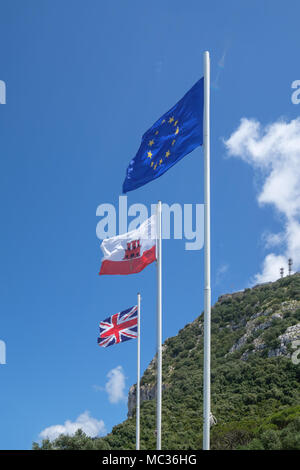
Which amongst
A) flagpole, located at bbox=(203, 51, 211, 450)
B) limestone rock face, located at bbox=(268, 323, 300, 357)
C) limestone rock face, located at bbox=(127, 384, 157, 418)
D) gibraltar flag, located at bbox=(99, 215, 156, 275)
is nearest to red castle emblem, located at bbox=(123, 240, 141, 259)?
gibraltar flag, located at bbox=(99, 215, 156, 275)

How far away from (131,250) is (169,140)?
5.18 meters

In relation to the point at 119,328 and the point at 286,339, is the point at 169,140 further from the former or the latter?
the point at 286,339

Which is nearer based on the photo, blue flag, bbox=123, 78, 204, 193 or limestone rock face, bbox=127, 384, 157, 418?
blue flag, bbox=123, 78, 204, 193

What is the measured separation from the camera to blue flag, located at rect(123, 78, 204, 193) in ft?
50.8

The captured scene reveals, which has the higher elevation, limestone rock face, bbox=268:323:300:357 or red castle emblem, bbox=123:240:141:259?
limestone rock face, bbox=268:323:300:357

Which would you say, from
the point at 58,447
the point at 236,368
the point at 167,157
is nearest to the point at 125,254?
the point at 167,157

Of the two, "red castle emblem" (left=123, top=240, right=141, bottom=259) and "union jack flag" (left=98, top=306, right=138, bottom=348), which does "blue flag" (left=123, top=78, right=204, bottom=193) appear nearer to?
"red castle emblem" (left=123, top=240, right=141, bottom=259)

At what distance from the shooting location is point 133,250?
20.2 metres

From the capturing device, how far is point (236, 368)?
58500 mm

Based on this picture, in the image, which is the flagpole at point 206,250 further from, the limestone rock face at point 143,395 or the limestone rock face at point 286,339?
the limestone rock face at point 143,395

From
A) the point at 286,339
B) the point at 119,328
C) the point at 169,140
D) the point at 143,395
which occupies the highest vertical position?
the point at 286,339

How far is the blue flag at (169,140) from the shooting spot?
15.5 m

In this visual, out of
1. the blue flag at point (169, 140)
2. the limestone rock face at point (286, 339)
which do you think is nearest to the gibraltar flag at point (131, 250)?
the blue flag at point (169, 140)

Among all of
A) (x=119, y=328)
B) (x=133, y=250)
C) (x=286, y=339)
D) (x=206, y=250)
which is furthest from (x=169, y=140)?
(x=286, y=339)
